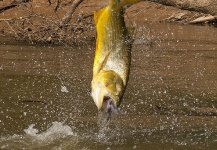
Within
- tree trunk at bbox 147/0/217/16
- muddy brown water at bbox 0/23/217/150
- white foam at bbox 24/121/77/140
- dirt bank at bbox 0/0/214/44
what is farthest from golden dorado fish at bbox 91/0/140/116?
dirt bank at bbox 0/0/214/44

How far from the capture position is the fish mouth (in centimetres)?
439

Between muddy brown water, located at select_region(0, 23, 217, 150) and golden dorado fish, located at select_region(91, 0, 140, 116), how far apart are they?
0.70 ft

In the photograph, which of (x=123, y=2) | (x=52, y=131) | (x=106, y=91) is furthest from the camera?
(x=52, y=131)

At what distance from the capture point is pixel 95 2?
19.0 metres

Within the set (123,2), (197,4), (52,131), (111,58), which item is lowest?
(52,131)

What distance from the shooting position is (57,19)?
52.4 feet

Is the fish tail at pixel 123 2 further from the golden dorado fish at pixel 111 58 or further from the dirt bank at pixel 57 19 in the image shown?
the dirt bank at pixel 57 19

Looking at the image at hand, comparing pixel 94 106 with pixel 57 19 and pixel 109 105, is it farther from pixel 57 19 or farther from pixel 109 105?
pixel 57 19

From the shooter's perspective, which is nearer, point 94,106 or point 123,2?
point 123,2

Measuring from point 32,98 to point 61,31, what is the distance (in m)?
5.35

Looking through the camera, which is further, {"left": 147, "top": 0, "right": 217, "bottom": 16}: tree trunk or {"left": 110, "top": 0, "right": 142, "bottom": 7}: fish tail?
{"left": 147, "top": 0, "right": 217, "bottom": 16}: tree trunk

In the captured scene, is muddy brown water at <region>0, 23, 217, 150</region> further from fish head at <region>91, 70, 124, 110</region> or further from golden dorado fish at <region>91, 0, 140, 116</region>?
fish head at <region>91, 70, 124, 110</region>

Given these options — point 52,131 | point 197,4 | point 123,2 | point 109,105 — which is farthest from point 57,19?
point 109,105

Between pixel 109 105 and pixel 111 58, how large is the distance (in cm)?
39
